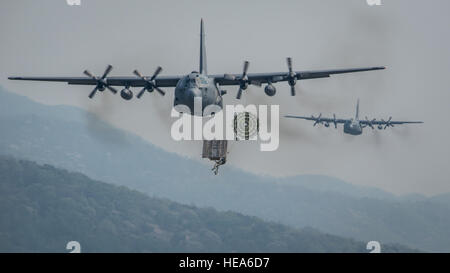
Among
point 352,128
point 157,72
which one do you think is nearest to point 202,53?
point 157,72

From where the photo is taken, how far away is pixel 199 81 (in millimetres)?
77438

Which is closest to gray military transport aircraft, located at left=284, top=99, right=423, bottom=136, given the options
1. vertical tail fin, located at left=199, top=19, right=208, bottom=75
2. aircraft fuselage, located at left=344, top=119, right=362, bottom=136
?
aircraft fuselage, located at left=344, top=119, right=362, bottom=136

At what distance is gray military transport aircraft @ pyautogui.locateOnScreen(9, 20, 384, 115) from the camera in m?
77.1

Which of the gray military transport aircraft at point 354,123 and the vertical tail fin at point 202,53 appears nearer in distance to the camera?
the vertical tail fin at point 202,53

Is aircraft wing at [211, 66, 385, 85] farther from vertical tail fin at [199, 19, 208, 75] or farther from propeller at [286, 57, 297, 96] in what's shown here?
vertical tail fin at [199, 19, 208, 75]

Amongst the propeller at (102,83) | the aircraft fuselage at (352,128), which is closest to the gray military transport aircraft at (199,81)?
the propeller at (102,83)

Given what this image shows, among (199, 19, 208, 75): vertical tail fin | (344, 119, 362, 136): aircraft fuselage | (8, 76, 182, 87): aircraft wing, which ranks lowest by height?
(344, 119, 362, 136): aircraft fuselage

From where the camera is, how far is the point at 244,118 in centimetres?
8075

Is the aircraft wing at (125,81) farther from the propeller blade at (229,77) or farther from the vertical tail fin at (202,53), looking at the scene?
the propeller blade at (229,77)

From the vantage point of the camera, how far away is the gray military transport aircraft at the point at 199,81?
77125mm

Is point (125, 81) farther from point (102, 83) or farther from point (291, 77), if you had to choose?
point (291, 77)

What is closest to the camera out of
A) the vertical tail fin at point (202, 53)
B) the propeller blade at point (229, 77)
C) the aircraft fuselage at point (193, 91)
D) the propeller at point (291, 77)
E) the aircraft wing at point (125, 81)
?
the aircraft fuselage at point (193, 91)
